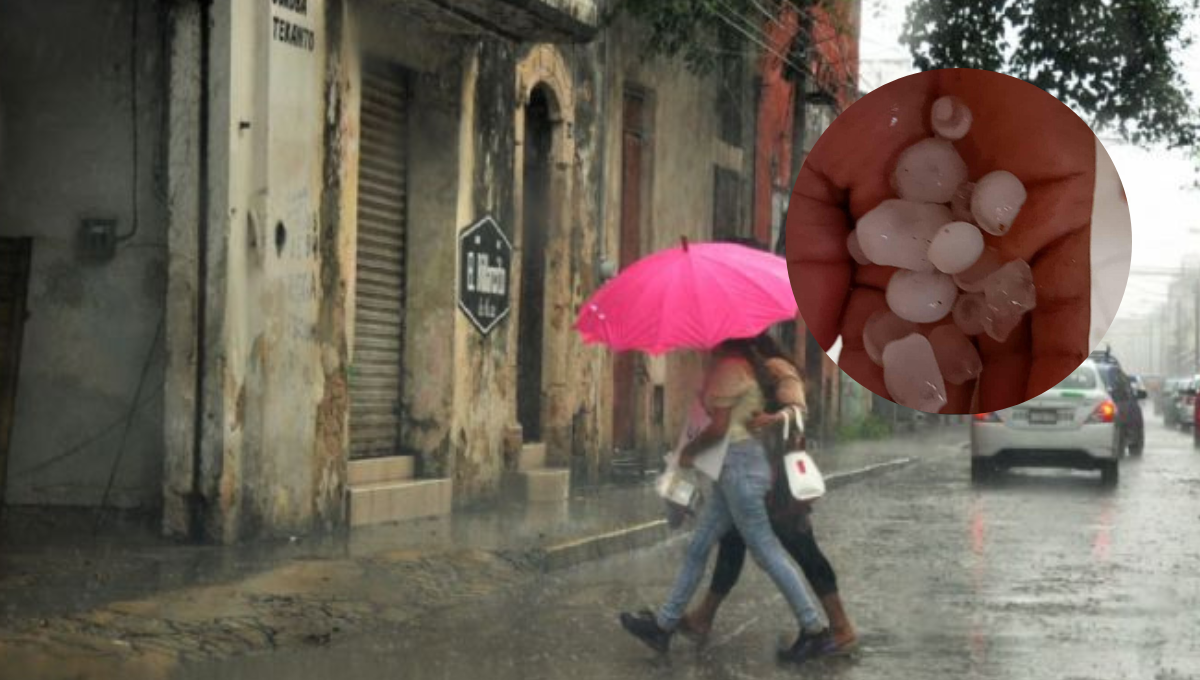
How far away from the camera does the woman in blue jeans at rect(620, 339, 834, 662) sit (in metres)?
8.35

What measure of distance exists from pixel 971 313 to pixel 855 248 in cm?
21

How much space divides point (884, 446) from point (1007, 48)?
22.3m

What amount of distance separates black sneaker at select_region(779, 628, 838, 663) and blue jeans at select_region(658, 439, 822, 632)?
42mm

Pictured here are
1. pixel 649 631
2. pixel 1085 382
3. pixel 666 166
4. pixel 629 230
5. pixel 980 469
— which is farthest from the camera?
pixel 666 166

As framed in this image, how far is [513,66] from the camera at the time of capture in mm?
17000

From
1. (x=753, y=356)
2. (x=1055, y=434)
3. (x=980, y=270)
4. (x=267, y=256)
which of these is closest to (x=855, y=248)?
(x=980, y=270)

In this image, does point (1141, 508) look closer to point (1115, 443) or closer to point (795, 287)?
point (1115, 443)

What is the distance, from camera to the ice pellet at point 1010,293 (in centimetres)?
298

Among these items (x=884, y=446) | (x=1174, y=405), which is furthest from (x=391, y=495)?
(x=1174, y=405)

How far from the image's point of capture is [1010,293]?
2979mm

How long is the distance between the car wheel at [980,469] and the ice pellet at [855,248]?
61.7 ft

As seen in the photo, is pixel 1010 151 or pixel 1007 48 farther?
pixel 1007 48

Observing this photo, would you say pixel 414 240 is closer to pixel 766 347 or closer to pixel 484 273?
pixel 484 273

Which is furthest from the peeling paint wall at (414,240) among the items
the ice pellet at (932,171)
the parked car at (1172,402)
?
the parked car at (1172,402)
